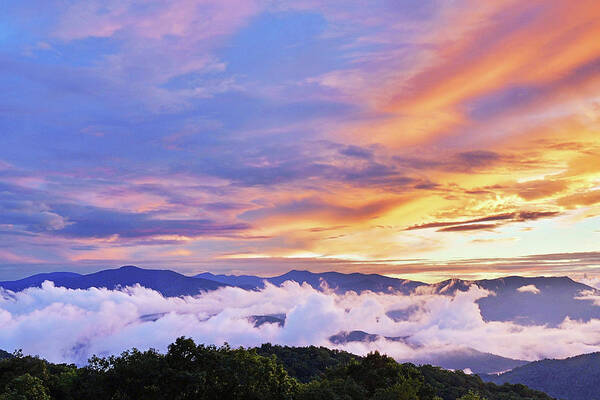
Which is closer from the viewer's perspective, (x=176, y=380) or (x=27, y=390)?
(x=27, y=390)

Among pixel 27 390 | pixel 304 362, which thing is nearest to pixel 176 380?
pixel 27 390

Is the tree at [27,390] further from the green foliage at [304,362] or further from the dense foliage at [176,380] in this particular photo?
the green foliage at [304,362]

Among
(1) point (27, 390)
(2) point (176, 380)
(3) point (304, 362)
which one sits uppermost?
(1) point (27, 390)

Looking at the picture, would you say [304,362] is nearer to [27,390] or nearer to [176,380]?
[176,380]

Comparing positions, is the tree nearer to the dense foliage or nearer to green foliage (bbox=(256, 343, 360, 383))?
the dense foliage

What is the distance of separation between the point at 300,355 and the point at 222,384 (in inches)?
5999

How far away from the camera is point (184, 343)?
52531mm

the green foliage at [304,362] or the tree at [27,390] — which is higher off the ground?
the tree at [27,390]

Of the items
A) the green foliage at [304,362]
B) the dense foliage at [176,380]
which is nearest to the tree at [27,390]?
the dense foliage at [176,380]

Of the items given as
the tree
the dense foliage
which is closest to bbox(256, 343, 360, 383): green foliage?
the dense foliage

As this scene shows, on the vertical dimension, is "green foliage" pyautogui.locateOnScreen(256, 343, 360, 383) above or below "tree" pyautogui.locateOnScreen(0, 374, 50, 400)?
below

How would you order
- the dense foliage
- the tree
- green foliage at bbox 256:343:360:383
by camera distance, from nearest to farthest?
the tree < the dense foliage < green foliage at bbox 256:343:360:383

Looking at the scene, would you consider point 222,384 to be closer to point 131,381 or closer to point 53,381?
point 131,381

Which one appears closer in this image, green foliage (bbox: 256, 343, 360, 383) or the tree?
the tree
